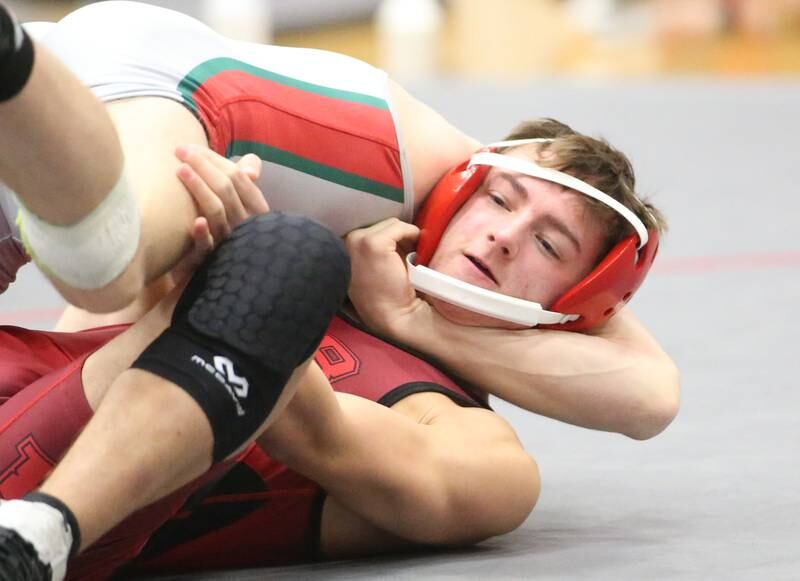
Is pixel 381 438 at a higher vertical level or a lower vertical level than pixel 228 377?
lower

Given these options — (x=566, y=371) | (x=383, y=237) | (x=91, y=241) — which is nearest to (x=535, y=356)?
(x=566, y=371)

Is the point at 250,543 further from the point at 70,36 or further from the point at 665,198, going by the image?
the point at 665,198

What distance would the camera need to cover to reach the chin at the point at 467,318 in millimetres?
2197

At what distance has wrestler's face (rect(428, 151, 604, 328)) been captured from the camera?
2180mm

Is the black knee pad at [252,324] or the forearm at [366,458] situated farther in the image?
the forearm at [366,458]

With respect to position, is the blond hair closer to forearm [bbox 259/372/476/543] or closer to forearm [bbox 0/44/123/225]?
forearm [bbox 259/372/476/543]

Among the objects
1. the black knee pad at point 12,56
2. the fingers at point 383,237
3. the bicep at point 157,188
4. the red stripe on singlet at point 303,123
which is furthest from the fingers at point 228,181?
the fingers at point 383,237

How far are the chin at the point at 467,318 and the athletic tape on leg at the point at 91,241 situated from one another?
0.69 meters

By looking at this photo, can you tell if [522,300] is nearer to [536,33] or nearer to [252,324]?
[252,324]

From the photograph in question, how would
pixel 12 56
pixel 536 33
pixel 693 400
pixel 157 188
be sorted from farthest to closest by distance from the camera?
pixel 536 33, pixel 693 400, pixel 157 188, pixel 12 56

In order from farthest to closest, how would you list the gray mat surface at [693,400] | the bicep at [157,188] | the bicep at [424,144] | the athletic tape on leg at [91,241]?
1. the bicep at [424,144]
2. the gray mat surface at [693,400]
3. the bicep at [157,188]
4. the athletic tape on leg at [91,241]

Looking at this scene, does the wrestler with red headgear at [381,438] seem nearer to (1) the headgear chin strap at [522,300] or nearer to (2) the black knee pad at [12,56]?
(1) the headgear chin strap at [522,300]

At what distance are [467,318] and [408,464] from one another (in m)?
0.39

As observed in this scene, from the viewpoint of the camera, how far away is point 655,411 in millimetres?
2105
